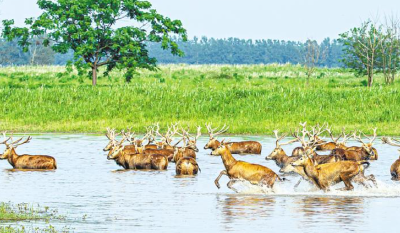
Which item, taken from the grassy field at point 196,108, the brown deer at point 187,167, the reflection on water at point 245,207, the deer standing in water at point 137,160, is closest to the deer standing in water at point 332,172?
the reflection on water at point 245,207

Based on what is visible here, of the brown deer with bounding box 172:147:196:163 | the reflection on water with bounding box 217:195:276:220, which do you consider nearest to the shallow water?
the reflection on water with bounding box 217:195:276:220

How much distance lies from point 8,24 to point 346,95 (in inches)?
1060

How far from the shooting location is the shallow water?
14.5m

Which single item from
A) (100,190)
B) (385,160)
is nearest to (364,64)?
(385,160)

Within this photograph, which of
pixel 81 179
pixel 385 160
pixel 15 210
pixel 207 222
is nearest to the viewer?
pixel 207 222

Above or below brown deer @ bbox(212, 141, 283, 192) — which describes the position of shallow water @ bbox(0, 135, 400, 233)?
below

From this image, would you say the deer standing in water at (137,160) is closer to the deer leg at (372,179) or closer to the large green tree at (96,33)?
the deer leg at (372,179)

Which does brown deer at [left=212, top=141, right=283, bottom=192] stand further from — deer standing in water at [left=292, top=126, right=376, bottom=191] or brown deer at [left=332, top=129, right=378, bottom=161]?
brown deer at [left=332, top=129, right=378, bottom=161]

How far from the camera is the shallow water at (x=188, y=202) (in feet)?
47.7

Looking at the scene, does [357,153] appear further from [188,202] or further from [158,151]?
[188,202]

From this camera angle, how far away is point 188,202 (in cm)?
1758

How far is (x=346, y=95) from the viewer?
152 ft

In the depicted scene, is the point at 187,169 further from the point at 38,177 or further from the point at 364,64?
the point at 364,64

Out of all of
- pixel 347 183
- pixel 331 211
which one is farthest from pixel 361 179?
pixel 331 211
